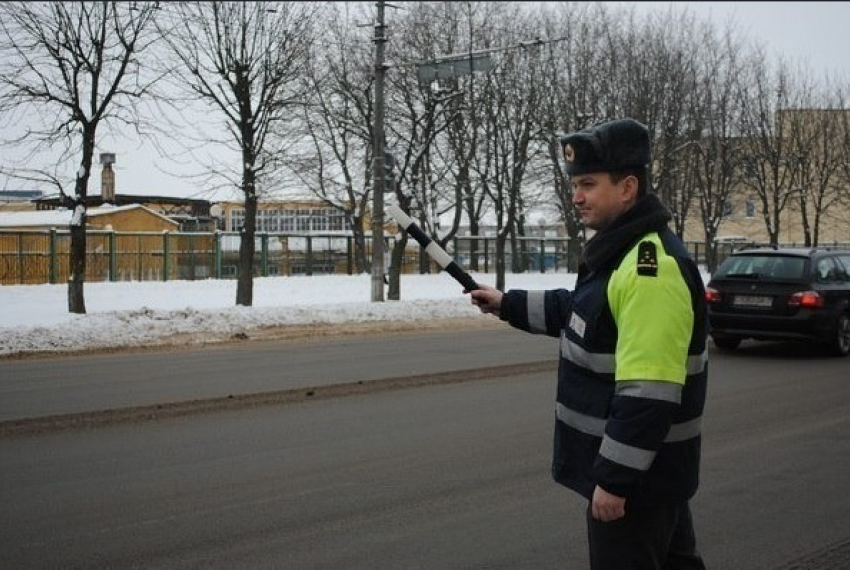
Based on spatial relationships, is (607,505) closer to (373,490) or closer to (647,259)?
(647,259)

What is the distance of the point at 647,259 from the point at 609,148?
403 mm

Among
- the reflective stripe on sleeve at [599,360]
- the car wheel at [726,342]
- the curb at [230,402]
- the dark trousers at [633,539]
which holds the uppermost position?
the reflective stripe on sleeve at [599,360]

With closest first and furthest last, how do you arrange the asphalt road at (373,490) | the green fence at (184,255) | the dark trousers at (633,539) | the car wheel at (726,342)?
1. the dark trousers at (633,539)
2. the asphalt road at (373,490)
3. the car wheel at (726,342)
4. the green fence at (184,255)

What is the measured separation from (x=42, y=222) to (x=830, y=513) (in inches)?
1122

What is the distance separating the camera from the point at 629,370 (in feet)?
9.21

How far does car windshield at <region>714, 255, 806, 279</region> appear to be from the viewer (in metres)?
14.6

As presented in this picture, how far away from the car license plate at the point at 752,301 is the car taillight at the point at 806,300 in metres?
0.31

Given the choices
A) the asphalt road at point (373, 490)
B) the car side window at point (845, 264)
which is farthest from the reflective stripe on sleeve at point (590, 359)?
the car side window at point (845, 264)

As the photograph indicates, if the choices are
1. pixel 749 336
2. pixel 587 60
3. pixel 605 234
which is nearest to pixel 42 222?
pixel 587 60

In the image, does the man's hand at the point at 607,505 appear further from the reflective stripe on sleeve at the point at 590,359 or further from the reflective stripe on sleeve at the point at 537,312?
the reflective stripe on sleeve at the point at 537,312

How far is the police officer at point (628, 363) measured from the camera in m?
2.81

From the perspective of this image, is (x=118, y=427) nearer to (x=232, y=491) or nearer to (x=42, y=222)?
(x=232, y=491)

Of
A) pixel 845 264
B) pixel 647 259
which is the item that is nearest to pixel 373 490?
pixel 647 259

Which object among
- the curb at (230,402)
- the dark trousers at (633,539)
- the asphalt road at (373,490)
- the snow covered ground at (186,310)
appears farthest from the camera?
the snow covered ground at (186,310)
